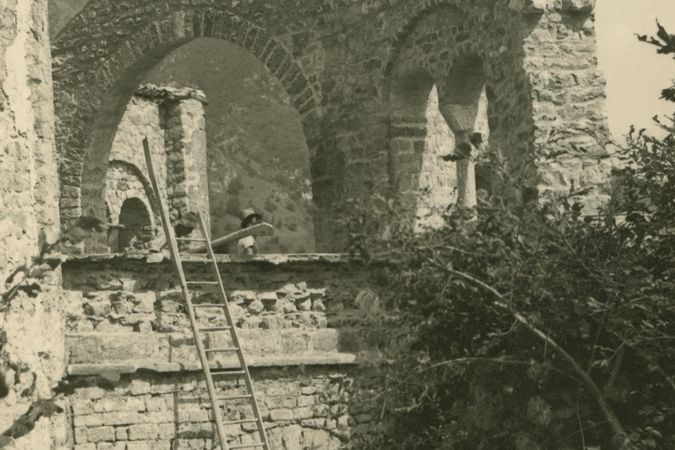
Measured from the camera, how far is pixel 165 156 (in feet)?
61.2

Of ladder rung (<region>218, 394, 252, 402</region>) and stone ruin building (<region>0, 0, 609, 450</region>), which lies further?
ladder rung (<region>218, 394, 252, 402</region>)

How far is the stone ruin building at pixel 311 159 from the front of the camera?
15.4 ft

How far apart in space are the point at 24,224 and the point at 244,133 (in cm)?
3019

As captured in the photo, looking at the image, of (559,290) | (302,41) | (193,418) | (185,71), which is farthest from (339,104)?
(185,71)

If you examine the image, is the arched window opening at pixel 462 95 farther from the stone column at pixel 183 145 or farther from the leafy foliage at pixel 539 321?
the stone column at pixel 183 145

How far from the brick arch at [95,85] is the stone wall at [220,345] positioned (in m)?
4.34

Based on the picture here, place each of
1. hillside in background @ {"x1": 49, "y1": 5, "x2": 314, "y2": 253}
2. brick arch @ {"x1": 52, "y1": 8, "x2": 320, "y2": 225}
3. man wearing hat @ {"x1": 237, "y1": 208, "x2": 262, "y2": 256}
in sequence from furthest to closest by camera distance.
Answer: hillside in background @ {"x1": 49, "y1": 5, "x2": 314, "y2": 253} < brick arch @ {"x1": 52, "y1": 8, "x2": 320, "y2": 225} < man wearing hat @ {"x1": 237, "y1": 208, "x2": 262, "y2": 256}

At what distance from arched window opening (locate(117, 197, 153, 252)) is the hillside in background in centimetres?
1049

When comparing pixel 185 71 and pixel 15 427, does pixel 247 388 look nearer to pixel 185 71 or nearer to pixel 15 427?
pixel 15 427

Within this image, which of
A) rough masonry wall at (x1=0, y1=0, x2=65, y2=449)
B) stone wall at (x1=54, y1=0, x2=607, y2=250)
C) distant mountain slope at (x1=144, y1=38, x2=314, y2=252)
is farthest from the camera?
distant mountain slope at (x1=144, y1=38, x2=314, y2=252)

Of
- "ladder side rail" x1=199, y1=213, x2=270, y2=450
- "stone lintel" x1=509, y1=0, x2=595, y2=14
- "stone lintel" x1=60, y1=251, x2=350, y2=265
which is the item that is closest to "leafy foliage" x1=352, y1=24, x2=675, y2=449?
"ladder side rail" x1=199, y1=213, x2=270, y2=450

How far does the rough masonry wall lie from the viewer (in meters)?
4.34

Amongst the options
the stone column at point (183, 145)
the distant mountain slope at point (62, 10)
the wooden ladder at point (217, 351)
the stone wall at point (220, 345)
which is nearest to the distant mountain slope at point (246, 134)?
the distant mountain slope at point (62, 10)

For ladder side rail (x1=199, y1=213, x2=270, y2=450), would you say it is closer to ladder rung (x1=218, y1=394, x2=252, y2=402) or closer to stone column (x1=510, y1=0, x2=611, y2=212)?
ladder rung (x1=218, y1=394, x2=252, y2=402)
